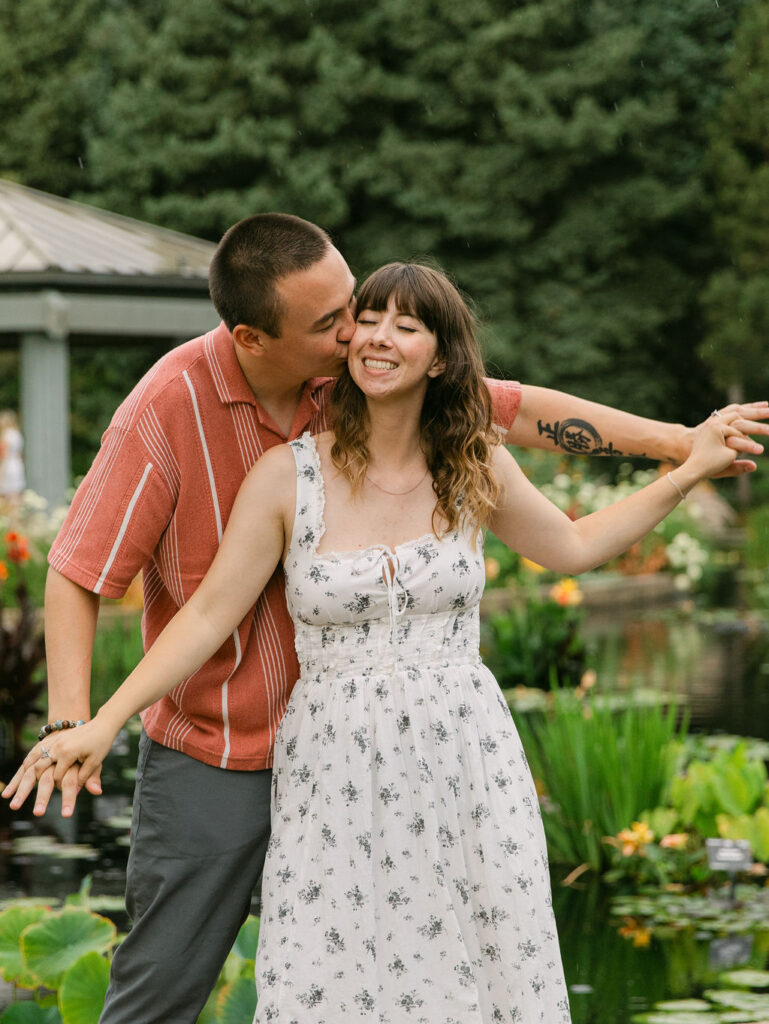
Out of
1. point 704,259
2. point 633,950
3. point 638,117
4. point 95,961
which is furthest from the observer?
point 704,259

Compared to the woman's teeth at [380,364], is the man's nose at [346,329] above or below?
above

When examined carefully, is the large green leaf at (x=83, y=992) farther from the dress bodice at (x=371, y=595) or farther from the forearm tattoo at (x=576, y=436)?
the forearm tattoo at (x=576, y=436)

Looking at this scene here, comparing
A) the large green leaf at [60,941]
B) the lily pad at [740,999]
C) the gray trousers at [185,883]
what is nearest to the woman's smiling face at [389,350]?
the gray trousers at [185,883]

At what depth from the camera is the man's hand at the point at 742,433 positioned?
286cm

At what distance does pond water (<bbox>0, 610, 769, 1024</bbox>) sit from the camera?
4.05 meters

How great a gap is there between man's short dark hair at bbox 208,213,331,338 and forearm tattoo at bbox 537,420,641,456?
25.6 inches

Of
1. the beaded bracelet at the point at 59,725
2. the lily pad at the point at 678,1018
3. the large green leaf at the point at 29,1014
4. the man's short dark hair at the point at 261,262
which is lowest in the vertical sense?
the lily pad at the point at 678,1018

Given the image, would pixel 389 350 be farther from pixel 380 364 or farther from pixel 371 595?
pixel 371 595

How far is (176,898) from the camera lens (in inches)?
106

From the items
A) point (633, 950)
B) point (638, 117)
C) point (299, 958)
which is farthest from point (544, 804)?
point (638, 117)

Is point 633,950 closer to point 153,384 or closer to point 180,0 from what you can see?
point 153,384

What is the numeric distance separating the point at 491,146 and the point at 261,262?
28.1 metres

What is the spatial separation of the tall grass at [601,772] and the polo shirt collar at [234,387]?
2.33 metres

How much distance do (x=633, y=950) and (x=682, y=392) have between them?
2839 centimetres
